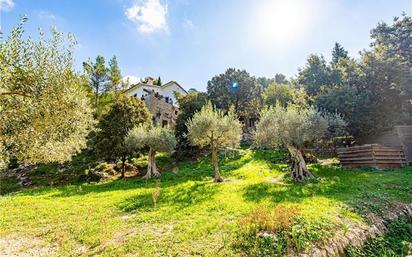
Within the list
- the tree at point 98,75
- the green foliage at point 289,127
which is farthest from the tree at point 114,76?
the green foliage at point 289,127

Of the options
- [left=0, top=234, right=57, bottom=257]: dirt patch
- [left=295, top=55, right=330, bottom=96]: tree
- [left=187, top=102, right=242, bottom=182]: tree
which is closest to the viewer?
[left=0, top=234, right=57, bottom=257]: dirt patch

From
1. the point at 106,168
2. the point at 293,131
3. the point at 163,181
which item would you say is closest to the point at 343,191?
the point at 293,131

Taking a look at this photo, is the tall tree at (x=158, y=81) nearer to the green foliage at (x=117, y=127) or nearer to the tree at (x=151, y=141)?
the green foliage at (x=117, y=127)

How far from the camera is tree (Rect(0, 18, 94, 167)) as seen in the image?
11844 mm

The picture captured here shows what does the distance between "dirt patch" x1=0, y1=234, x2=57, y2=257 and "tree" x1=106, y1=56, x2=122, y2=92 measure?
45639 millimetres

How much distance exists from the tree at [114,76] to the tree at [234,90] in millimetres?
19276

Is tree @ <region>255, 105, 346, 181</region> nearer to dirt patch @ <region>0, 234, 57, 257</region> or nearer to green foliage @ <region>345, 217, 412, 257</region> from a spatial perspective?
green foliage @ <region>345, 217, 412, 257</region>

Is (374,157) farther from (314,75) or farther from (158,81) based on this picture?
(158,81)

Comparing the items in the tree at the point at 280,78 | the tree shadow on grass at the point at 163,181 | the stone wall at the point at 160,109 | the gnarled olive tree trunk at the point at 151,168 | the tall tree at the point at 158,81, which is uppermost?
the tree at the point at 280,78

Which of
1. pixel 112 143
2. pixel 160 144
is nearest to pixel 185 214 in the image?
pixel 160 144

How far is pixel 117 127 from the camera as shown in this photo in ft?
108

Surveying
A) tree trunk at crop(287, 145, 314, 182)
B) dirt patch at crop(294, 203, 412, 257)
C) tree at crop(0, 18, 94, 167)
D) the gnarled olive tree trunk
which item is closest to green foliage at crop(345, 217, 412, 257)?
dirt patch at crop(294, 203, 412, 257)

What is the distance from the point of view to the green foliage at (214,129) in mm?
23406

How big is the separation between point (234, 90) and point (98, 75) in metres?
26.1
